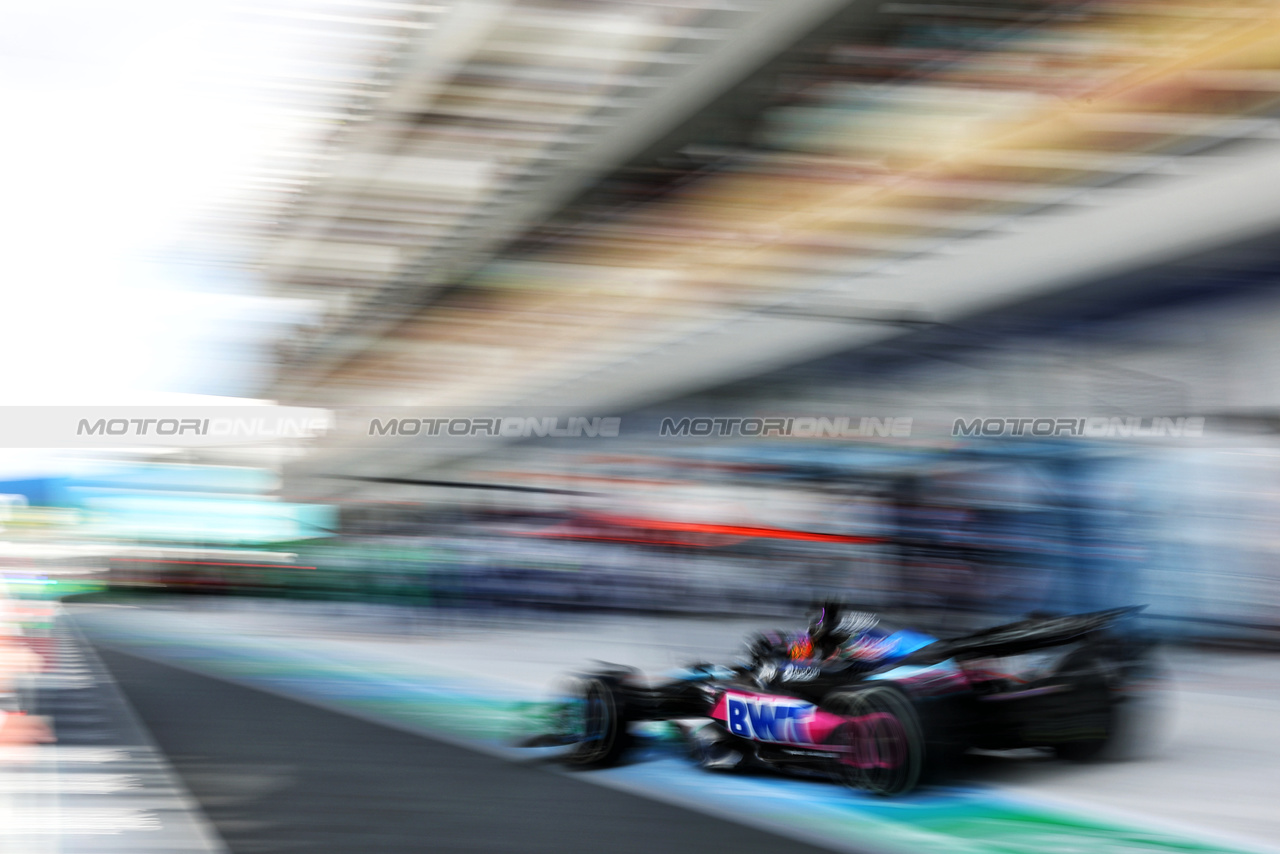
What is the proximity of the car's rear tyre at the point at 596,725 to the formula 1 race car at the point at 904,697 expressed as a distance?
2 centimetres

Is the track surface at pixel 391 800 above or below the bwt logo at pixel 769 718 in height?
below

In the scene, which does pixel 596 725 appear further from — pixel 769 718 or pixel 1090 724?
pixel 1090 724

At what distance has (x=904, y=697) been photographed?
4.05m

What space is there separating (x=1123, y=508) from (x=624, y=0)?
15.1 feet

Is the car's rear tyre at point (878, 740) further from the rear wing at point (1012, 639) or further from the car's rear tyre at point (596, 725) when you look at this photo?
the car's rear tyre at point (596, 725)

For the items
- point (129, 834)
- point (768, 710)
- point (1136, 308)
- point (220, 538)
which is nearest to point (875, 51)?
point (1136, 308)

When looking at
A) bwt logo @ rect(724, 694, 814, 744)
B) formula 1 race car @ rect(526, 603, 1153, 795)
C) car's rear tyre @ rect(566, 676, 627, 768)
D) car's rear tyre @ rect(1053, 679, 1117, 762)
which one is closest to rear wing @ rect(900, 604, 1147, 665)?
formula 1 race car @ rect(526, 603, 1153, 795)

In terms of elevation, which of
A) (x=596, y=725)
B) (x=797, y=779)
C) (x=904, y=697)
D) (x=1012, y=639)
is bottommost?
(x=797, y=779)

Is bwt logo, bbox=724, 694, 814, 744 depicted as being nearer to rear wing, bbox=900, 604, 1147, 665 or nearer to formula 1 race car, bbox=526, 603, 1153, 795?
formula 1 race car, bbox=526, 603, 1153, 795

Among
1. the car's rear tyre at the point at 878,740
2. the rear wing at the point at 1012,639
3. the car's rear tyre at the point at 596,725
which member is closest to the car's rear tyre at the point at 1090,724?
the rear wing at the point at 1012,639

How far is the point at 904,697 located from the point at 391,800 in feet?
6.57

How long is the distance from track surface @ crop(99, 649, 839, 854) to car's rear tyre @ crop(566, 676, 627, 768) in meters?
0.18

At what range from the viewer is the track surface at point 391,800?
3.88 m

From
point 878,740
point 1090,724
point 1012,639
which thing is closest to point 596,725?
point 878,740
